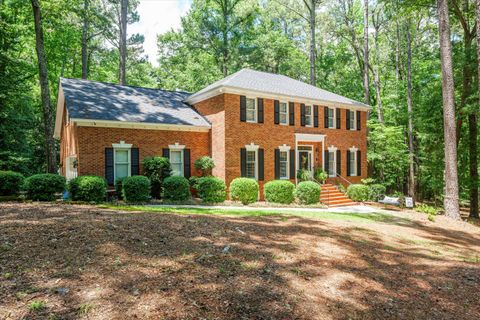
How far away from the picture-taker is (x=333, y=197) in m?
18.5

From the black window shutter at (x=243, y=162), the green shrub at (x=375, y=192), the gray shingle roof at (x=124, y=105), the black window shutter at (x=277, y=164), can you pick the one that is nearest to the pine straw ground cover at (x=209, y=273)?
the gray shingle roof at (x=124, y=105)

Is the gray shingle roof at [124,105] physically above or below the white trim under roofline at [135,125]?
above

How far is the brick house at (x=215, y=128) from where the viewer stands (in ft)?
49.6

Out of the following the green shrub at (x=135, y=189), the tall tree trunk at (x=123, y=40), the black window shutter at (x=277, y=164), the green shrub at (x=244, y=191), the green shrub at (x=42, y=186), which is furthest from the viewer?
the tall tree trunk at (x=123, y=40)

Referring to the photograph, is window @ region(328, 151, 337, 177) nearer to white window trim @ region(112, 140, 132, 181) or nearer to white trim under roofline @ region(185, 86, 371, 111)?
white trim under roofline @ region(185, 86, 371, 111)

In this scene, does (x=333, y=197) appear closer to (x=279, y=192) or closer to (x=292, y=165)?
(x=292, y=165)

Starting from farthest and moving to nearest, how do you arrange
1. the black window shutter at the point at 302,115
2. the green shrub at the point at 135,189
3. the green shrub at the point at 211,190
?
the black window shutter at the point at 302,115 → the green shrub at the point at 211,190 → the green shrub at the point at 135,189

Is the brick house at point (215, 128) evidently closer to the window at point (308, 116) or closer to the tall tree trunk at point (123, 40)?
the window at point (308, 116)

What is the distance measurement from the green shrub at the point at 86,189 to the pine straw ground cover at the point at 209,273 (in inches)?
179

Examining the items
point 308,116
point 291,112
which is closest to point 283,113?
point 291,112

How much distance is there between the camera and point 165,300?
3840mm

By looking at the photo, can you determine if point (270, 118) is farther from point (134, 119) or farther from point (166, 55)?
point (166, 55)

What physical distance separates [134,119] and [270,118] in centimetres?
767

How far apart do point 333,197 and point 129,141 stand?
12.0 m
